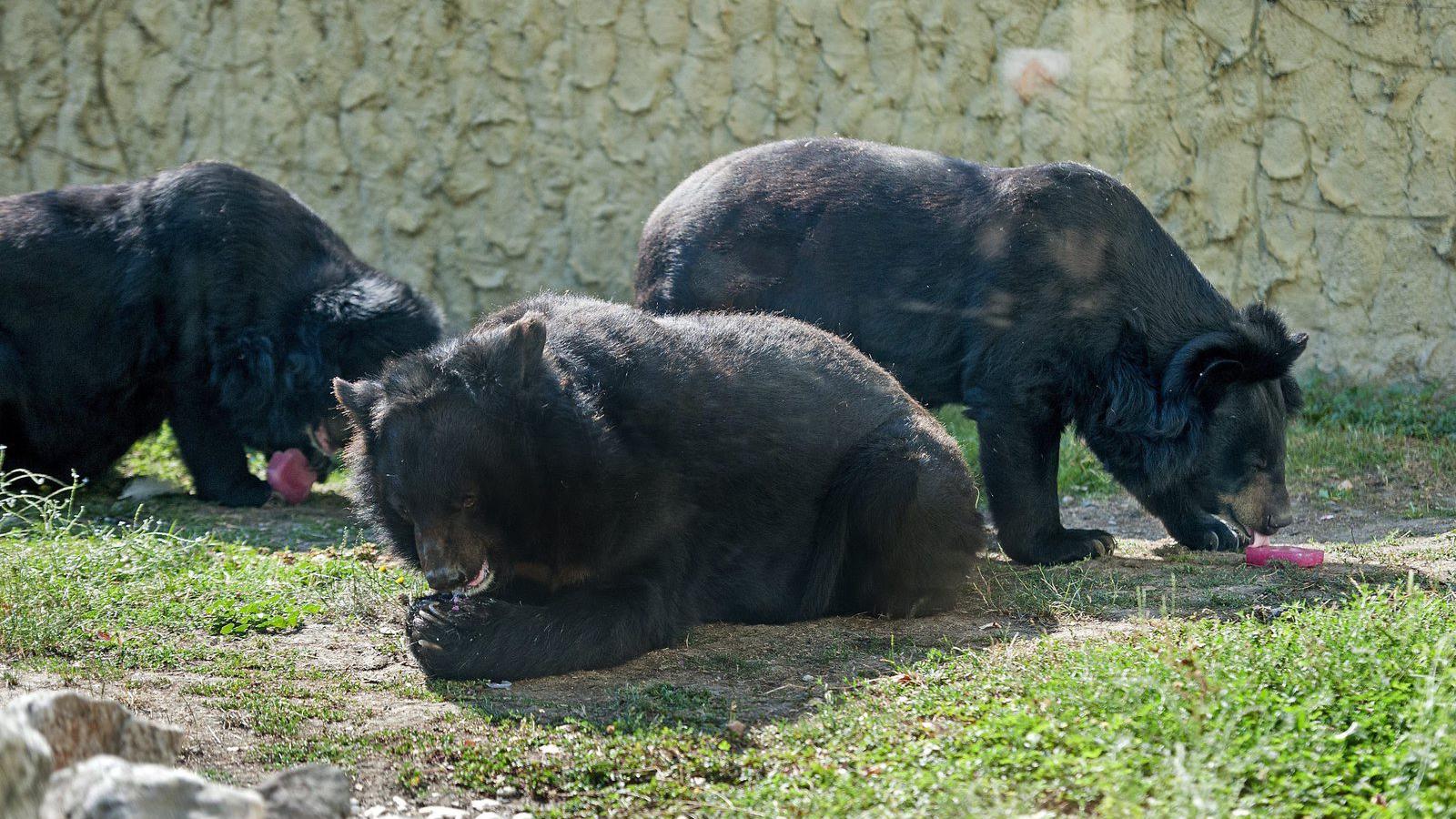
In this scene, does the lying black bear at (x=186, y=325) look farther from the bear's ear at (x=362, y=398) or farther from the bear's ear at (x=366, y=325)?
the bear's ear at (x=362, y=398)

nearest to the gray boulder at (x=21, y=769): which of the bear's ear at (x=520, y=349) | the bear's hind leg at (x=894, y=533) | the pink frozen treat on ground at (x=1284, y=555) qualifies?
the bear's ear at (x=520, y=349)

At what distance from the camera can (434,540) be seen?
4.29 metres

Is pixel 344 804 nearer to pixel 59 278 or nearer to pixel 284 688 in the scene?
pixel 284 688

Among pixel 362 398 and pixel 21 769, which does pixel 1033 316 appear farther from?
pixel 21 769

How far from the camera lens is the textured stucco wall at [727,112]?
1007 cm

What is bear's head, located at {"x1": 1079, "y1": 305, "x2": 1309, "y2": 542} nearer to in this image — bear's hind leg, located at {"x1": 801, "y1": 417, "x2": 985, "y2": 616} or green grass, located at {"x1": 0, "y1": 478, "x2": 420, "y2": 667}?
bear's hind leg, located at {"x1": 801, "y1": 417, "x2": 985, "y2": 616}

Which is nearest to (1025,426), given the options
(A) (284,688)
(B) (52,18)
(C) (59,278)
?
(A) (284,688)

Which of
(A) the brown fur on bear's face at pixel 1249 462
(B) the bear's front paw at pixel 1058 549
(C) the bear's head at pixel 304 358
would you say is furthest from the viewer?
(C) the bear's head at pixel 304 358

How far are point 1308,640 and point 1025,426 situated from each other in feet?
8.42

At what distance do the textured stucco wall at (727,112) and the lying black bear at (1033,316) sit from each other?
3591 millimetres

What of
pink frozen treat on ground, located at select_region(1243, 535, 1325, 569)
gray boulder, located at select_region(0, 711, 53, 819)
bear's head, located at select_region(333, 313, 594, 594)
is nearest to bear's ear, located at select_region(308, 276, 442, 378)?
bear's head, located at select_region(333, 313, 594, 594)

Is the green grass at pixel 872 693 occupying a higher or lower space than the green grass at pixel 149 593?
higher

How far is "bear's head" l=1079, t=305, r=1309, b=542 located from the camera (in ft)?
20.6

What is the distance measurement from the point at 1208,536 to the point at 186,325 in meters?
5.53
